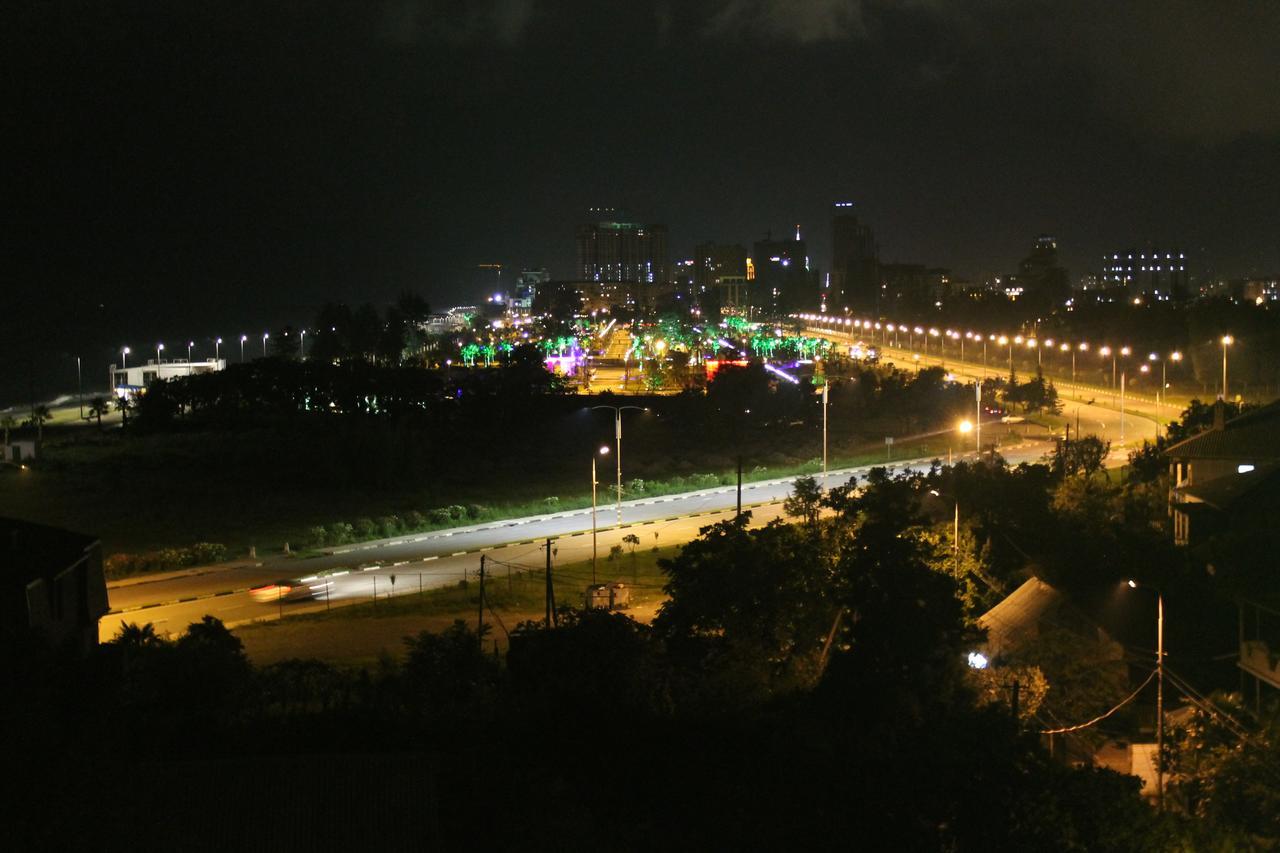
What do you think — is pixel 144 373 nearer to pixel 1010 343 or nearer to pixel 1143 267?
pixel 1010 343

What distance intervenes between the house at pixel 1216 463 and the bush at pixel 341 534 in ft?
50.2

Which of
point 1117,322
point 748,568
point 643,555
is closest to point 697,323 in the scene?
point 1117,322

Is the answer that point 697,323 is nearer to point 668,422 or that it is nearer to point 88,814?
point 668,422

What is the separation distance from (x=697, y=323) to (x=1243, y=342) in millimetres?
74548

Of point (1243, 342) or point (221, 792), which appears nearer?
point (221, 792)

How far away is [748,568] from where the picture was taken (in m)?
12.6

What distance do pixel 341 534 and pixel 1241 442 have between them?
16.6 m

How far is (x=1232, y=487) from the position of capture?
16562mm

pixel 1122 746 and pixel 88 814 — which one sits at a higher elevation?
pixel 88 814

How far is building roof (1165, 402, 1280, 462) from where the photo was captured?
18078 millimetres

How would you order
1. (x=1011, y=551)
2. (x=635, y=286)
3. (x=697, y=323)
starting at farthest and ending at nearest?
(x=635, y=286)
(x=697, y=323)
(x=1011, y=551)

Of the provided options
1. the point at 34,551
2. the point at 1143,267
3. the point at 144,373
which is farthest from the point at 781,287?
the point at 34,551

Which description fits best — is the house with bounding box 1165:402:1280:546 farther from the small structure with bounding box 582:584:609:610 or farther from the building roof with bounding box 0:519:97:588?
the building roof with bounding box 0:519:97:588

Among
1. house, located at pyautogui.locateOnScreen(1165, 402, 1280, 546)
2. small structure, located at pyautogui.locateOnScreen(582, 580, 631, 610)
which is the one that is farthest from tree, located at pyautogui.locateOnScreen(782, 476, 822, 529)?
house, located at pyautogui.locateOnScreen(1165, 402, 1280, 546)
